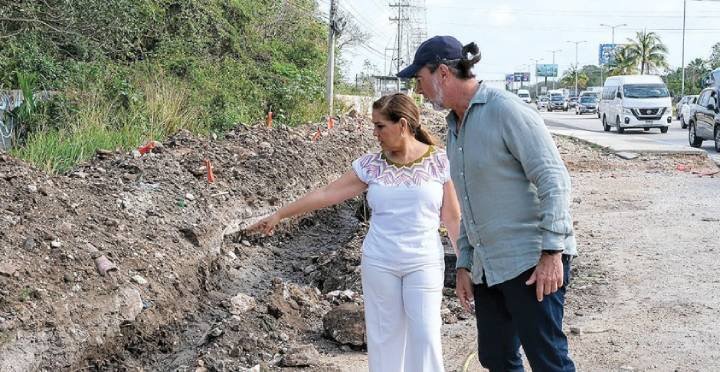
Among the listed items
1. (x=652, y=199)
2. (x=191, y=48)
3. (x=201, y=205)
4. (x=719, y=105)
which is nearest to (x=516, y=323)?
(x=201, y=205)

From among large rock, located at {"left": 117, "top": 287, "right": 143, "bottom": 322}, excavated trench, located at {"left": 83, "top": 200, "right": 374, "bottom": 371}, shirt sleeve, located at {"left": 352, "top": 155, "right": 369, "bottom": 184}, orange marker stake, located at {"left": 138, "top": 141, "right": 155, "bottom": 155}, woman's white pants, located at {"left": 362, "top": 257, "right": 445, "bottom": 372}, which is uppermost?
shirt sleeve, located at {"left": 352, "top": 155, "right": 369, "bottom": 184}

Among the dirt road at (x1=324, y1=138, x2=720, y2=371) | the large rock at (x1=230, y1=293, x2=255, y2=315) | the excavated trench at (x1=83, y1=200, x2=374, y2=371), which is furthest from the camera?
the large rock at (x1=230, y1=293, x2=255, y2=315)

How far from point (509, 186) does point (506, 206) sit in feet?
0.26

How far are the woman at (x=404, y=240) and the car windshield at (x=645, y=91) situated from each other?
30.2 metres

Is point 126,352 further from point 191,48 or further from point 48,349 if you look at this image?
point 191,48

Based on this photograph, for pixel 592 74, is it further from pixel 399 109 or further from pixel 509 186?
pixel 509 186

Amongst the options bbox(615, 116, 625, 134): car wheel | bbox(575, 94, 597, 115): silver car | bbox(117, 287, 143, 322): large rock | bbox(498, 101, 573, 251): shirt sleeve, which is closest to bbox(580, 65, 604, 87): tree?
bbox(575, 94, 597, 115): silver car

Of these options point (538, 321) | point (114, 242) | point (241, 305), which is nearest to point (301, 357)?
point (241, 305)

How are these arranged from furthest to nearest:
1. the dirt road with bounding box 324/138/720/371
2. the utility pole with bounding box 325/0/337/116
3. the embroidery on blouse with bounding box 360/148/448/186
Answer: the utility pole with bounding box 325/0/337/116 → the dirt road with bounding box 324/138/720/371 → the embroidery on blouse with bounding box 360/148/448/186

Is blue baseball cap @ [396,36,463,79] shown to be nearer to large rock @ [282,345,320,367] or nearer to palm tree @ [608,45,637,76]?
large rock @ [282,345,320,367]

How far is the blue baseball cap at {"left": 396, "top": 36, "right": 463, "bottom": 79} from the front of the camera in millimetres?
3586

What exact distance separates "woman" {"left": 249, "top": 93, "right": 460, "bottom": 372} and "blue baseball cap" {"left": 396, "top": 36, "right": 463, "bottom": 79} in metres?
0.66

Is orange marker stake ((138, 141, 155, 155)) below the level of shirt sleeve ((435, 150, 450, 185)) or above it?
below

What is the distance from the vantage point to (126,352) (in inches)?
263
